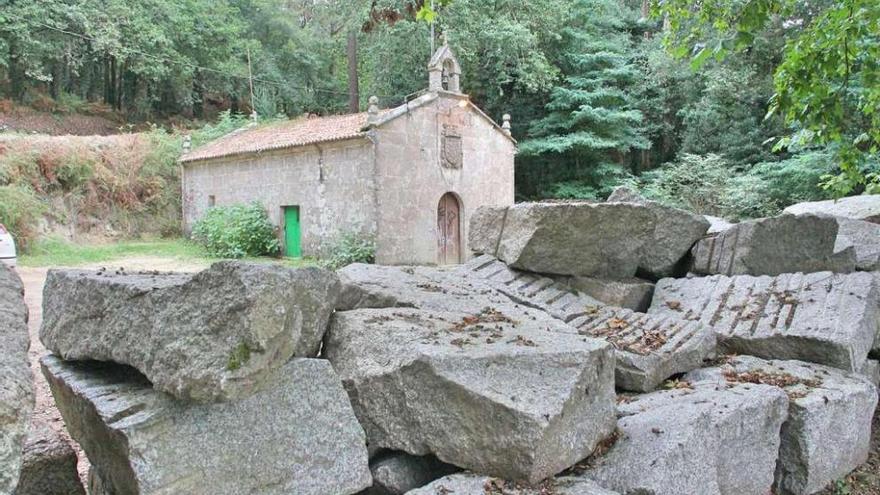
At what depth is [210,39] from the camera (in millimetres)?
31359

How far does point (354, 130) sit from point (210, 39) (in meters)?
18.6

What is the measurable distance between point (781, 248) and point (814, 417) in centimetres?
203

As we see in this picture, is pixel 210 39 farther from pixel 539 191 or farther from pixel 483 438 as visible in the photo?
pixel 483 438

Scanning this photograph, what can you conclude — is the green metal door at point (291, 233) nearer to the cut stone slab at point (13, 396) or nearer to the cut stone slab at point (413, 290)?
the cut stone slab at point (413, 290)

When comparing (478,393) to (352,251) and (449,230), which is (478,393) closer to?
(352,251)

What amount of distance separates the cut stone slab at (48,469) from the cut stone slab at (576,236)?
3394mm

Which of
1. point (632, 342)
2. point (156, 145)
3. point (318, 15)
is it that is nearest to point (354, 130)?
point (156, 145)

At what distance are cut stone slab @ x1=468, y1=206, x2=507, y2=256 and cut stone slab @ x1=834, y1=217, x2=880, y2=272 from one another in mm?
2773

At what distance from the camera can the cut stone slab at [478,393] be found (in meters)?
2.72

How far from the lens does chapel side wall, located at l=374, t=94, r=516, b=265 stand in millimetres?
16516

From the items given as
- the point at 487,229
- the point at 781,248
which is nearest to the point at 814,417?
the point at 781,248

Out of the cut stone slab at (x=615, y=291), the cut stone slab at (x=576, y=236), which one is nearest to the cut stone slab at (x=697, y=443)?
the cut stone slab at (x=615, y=291)

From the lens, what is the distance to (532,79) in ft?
78.7

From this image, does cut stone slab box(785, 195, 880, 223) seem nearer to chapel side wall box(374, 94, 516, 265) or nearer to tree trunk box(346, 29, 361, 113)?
chapel side wall box(374, 94, 516, 265)
